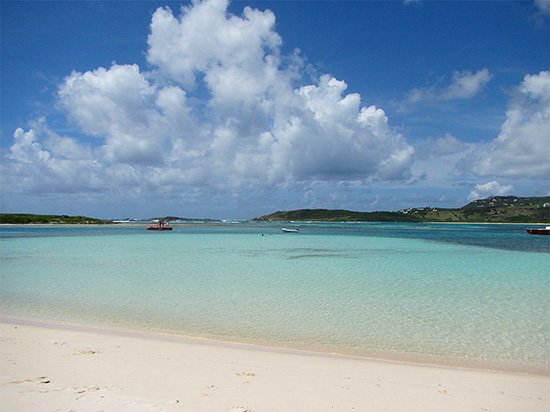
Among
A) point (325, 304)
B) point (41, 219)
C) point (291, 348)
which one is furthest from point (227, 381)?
point (41, 219)

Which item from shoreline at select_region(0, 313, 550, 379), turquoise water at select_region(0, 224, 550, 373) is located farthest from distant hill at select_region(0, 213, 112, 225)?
shoreline at select_region(0, 313, 550, 379)

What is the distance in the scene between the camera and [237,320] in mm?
11930

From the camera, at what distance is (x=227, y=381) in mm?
6645

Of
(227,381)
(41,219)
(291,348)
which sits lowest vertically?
(291,348)

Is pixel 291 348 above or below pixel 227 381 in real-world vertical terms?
below

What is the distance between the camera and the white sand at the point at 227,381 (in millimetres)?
5723

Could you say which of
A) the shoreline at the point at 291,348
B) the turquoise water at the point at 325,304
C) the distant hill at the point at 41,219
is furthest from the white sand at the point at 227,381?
the distant hill at the point at 41,219

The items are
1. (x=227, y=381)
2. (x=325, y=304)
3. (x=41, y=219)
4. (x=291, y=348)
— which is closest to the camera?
(x=227, y=381)

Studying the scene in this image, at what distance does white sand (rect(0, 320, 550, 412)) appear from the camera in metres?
5.72

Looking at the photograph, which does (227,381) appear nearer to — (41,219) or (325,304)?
(325,304)

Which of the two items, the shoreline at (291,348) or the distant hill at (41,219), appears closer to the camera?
the shoreline at (291,348)

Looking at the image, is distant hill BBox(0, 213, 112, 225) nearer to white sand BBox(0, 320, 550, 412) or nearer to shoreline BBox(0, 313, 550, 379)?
shoreline BBox(0, 313, 550, 379)

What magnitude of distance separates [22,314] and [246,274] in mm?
10907

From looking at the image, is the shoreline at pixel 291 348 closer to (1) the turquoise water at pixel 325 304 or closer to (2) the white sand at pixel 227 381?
(1) the turquoise water at pixel 325 304
